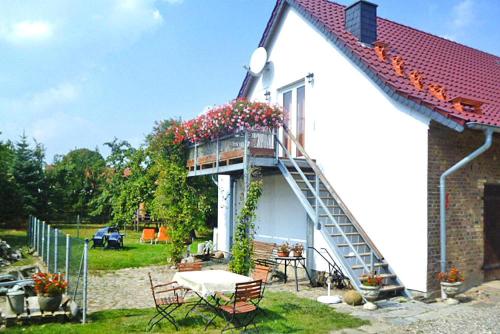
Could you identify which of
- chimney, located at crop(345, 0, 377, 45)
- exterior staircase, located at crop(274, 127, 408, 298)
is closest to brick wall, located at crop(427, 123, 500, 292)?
exterior staircase, located at crop(274, 127, 408, 298)

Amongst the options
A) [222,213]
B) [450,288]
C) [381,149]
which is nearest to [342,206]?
[381,149]

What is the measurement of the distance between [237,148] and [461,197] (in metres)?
5.38

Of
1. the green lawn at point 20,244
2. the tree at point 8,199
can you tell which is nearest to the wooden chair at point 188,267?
the green lawn at point 20,244

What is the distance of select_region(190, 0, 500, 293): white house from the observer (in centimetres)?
898

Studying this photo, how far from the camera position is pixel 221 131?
11898 mm

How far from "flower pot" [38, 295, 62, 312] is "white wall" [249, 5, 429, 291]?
6637 millimetres

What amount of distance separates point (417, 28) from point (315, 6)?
4083mm

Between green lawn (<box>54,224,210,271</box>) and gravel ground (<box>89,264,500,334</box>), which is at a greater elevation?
gravel ground (<box>89,264,500,334</box>)

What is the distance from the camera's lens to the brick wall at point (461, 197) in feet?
29.2

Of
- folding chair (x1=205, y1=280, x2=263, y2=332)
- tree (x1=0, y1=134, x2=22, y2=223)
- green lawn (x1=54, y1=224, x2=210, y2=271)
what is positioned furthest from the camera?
tree (x1=0, y1=134, x2=22, y2=223)

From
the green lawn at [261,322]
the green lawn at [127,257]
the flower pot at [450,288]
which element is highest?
the flower pot at [450,288]

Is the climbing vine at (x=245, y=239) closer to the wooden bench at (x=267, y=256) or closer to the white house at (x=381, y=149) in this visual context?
the white house at (x=381, y=149)

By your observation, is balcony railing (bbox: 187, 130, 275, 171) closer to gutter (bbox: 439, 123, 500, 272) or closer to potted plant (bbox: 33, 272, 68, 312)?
gutter (bbox: 439, 123, 500, 272)

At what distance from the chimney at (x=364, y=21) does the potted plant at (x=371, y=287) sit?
6.48 m
